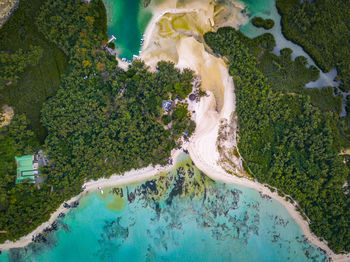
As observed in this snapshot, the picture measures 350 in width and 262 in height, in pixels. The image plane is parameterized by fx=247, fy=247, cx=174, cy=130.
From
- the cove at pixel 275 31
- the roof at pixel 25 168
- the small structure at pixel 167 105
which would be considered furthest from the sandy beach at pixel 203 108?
the cove at pixel 275 31

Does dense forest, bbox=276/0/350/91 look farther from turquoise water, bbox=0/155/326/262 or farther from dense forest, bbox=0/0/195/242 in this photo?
turquoise water, bbox=0/155/326/262

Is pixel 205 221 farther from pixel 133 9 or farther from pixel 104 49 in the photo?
pixel 133 9

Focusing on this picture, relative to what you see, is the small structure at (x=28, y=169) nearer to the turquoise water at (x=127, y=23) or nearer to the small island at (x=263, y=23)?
the turquoise water at (x=127, y=23)

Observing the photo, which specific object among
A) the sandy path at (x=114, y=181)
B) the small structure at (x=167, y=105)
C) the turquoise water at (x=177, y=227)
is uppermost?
the small structure at (x=167, y=105)

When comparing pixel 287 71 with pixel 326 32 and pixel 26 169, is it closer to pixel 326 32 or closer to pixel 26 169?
pixel 326 32

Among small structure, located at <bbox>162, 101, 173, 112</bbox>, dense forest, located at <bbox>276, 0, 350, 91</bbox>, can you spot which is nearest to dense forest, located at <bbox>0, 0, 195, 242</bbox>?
small structure, located at <bbox>162, 101, 173, 112</bbox>

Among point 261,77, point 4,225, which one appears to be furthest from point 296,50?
point 4,225

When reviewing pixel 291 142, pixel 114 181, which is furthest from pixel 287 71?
pixel 114 181
